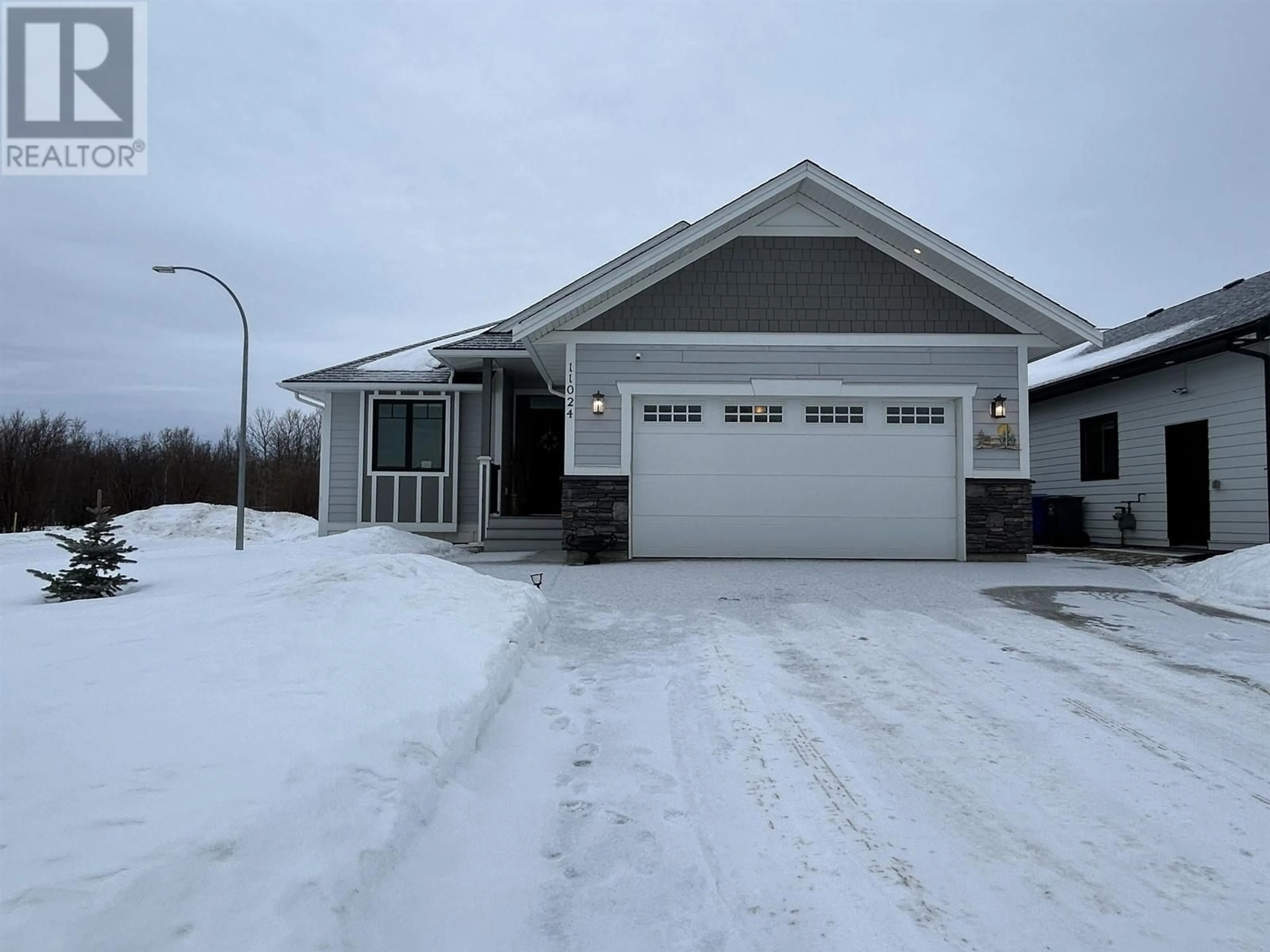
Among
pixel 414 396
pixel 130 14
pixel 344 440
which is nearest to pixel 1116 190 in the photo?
pixel 414 396

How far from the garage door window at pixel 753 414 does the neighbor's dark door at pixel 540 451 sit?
5342mm

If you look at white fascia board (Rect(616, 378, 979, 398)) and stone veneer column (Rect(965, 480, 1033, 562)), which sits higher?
white fascia board (Rect(616, 378, 979, 398))

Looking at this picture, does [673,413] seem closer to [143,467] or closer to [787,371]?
[787,371]

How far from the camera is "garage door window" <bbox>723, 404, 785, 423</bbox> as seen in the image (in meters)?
9.30

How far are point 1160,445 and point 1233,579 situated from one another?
570cm

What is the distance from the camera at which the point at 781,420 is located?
9.29 m

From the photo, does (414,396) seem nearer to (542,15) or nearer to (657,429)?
(657,429)

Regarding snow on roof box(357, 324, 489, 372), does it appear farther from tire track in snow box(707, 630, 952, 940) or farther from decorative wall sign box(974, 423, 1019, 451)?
tire track in snow box(707, 630, 952, 940)

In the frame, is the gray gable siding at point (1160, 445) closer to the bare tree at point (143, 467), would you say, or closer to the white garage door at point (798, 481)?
the white garage door at point (798, 481)

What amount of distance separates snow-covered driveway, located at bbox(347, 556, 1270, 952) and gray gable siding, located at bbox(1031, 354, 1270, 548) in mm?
6561

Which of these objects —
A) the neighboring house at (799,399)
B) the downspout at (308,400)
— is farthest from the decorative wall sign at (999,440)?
the downspout at (308,400)

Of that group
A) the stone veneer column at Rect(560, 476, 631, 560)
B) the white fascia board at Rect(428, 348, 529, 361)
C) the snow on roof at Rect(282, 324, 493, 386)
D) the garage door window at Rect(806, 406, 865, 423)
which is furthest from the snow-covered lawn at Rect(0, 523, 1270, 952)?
the snow on roof at Rect(282, 324, 493, 386)

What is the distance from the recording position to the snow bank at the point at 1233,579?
20.4ft

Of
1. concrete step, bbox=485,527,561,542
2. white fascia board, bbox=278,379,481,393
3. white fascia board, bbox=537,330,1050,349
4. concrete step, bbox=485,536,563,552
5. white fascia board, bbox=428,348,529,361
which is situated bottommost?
concrete step, bbox=485,536,563,552
